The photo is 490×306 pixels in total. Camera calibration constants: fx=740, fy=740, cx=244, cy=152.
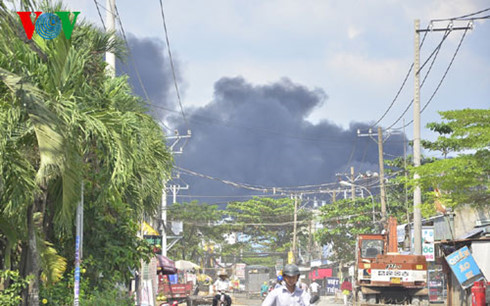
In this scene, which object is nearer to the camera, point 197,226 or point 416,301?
point 416,301

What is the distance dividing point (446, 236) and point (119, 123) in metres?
33.7

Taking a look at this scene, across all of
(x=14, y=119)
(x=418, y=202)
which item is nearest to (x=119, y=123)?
(x=14, y=119)

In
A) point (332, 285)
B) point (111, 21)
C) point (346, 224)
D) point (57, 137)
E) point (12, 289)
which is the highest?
point (111, 21)

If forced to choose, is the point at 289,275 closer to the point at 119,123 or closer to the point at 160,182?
the point at 119,123

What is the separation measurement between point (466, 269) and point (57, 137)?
67.5 feet

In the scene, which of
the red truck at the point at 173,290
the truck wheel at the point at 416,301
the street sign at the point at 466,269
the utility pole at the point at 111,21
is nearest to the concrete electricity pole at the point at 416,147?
the truck wheel at the point at 416,301

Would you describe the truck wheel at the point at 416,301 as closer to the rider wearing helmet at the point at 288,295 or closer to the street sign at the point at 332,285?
the rider wearing helmet at the point at 288,295

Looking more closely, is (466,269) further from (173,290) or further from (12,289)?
(173,290)

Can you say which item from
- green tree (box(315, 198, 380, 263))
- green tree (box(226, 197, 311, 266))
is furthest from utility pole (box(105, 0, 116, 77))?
green tree (box(226, 197, 311, 266))

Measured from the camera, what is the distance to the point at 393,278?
3200cm

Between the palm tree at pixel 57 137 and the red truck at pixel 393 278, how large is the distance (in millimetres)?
15827

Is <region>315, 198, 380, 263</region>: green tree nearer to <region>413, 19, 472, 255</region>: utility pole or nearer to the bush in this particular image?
<region>413, 19, 472, 255</region>: utility pole

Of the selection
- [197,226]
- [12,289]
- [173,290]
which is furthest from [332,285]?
[12,289]

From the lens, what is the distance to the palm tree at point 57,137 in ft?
37.2
